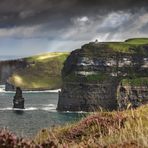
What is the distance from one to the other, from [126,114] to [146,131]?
481 centimetres

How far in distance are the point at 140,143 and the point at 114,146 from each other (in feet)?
1.84

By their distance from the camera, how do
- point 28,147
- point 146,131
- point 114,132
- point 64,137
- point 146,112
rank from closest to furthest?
point 28,147 < point 146,131 < point 114,132 < point 64,137 < point 146,112

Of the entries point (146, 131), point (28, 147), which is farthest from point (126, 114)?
point (28, 147)

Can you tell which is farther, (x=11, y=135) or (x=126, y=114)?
(x=126, y=114)

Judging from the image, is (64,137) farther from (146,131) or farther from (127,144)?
(127,144)

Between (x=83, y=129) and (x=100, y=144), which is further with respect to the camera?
(x=83, y=129)

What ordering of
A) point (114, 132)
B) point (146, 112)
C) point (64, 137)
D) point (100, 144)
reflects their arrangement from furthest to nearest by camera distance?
point (146, 112) → point (64, 137) → point (114, 132) → point (100, 144)

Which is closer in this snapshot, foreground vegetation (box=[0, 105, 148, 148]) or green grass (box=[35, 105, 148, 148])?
foreground vegetation (box=[0, 105, 148, 148])

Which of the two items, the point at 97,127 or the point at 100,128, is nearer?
the point at 100,128

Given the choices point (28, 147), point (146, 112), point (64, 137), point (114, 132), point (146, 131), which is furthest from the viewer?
point (146, 112)

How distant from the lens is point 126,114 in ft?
62.1

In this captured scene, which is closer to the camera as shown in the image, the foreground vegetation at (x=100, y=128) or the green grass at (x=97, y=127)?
the foreground vegetation at (x=100, y=128)

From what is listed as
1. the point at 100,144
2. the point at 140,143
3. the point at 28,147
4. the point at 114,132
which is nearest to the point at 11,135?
the point at 28,147

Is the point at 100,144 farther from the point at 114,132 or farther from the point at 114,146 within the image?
the point at 114,132
